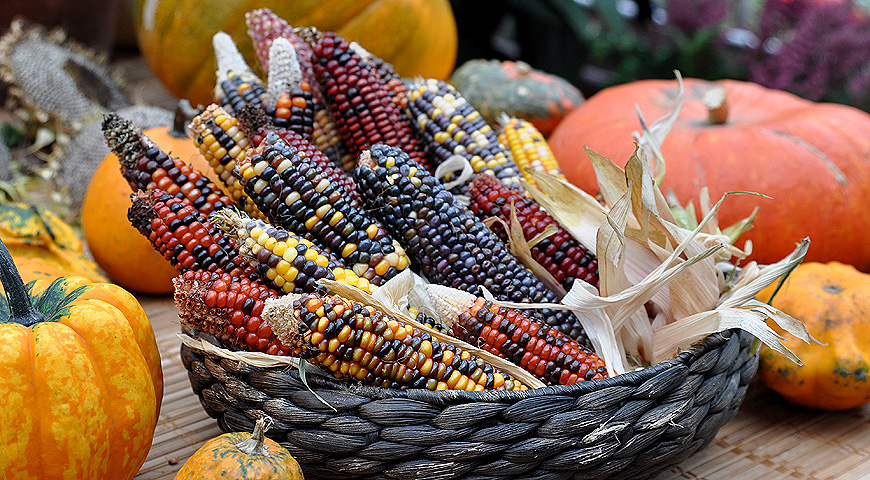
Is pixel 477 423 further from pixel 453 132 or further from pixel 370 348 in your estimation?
pixel 453 132

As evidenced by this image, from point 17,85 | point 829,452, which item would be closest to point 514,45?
point 17,85

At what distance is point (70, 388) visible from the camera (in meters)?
0.71

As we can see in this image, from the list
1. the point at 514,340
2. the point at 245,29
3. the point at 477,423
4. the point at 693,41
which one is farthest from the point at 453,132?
the point at 693,41

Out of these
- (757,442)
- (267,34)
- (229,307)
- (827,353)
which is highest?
(267,34)

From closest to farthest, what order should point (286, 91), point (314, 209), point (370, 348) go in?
point (370, 348) → point (314, 209) → point (286, 91)

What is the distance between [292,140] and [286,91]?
9 centimetres

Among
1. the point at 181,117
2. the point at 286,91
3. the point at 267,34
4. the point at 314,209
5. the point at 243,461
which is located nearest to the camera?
the point at 243,461

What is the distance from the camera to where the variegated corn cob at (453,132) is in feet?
3.44

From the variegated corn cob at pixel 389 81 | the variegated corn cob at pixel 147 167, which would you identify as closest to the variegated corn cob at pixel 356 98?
the variegated corn cob at pixel 389 81

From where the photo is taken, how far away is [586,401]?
0.74m

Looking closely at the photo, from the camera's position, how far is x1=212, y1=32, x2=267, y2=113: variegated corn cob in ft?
3.29

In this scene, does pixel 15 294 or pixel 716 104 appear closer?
pixel 15 294

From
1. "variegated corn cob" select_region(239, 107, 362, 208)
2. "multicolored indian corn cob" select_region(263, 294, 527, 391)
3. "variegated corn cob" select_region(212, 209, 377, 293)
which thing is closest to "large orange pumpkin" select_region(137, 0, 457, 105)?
"variegated corn cob" select_region(239, 107, 362, 208)

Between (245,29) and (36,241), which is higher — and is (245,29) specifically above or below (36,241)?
above
